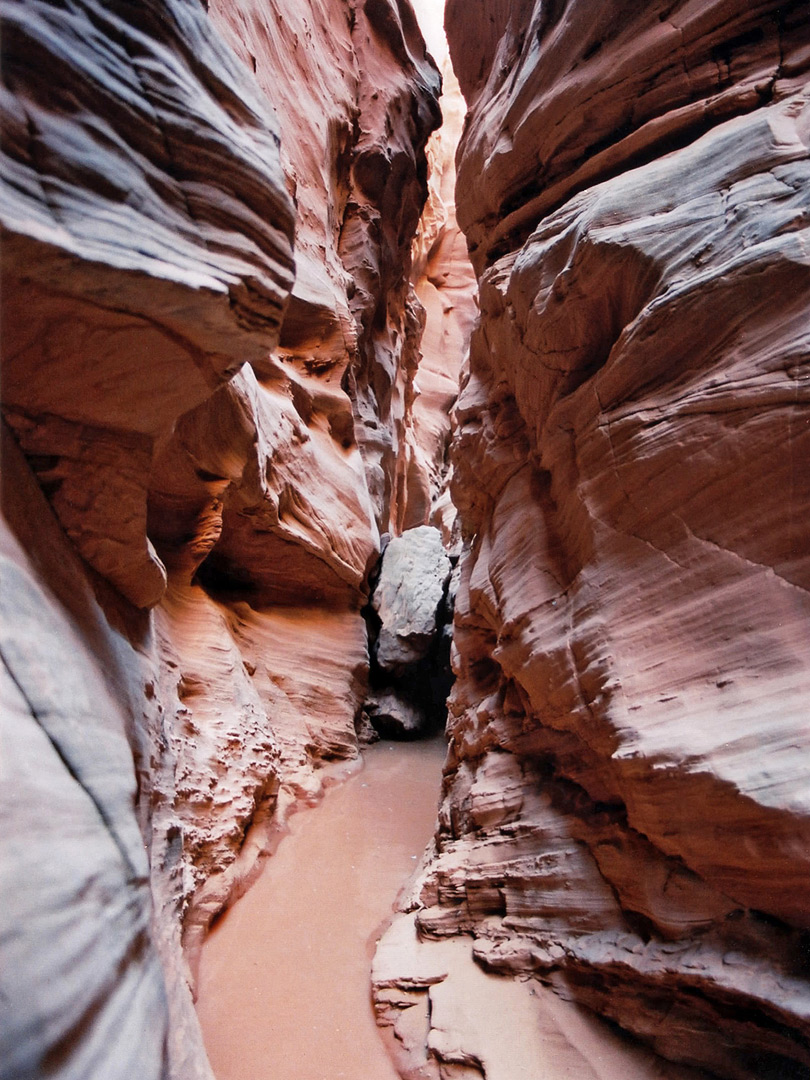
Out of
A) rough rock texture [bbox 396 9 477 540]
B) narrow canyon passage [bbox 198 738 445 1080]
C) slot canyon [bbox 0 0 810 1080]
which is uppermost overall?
rough rock texture [bbox 396 9 477 540]

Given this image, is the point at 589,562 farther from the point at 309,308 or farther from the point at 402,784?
the point at 309,308

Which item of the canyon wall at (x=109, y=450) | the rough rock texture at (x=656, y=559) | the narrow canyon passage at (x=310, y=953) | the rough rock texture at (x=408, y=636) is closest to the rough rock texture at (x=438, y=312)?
the rough rock texture at (x=408, y=636)

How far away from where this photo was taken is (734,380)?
3.03 m

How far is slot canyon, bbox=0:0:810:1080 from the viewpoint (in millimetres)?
1944

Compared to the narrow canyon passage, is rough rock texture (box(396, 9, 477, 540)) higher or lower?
higher

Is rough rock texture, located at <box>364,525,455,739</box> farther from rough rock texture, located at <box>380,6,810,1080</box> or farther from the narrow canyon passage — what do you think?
rough rock texture, located at <box>380,6,810,1080</box>

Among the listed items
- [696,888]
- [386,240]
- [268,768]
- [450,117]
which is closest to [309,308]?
[386,240]

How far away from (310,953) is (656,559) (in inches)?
141

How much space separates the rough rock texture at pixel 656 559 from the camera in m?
2.71

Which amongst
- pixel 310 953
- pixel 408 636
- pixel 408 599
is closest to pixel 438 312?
pixel 408 599

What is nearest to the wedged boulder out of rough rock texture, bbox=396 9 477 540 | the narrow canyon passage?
the narrow canyon passage

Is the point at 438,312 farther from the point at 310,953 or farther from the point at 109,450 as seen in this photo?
the point at 109,450

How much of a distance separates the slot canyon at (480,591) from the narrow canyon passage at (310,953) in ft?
0.10

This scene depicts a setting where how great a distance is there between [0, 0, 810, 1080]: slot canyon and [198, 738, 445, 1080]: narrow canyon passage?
1.2 inches
